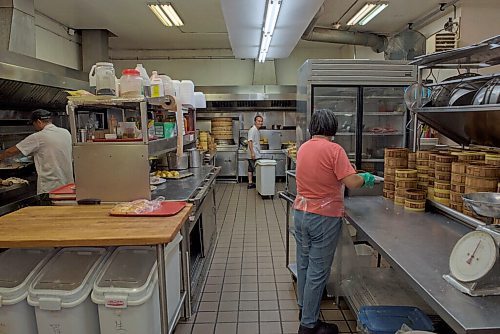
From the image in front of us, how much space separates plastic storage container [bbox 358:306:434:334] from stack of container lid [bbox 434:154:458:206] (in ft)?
2.66

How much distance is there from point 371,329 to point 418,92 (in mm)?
1788

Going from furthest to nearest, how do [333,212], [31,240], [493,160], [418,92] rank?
[418,92]
[333,212]
[493,160]
[31,240]

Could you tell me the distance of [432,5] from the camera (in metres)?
5.82

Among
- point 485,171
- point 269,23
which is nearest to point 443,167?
point 485,171

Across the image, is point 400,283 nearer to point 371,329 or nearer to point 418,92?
point 371,329

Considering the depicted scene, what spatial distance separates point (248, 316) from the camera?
9.60 ft

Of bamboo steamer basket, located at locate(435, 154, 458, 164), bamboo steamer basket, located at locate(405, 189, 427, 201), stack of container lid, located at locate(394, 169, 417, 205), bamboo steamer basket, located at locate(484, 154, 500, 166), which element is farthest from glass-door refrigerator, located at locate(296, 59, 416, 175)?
bamboo steamer basket, located at locate(484, 154, 500, 166)

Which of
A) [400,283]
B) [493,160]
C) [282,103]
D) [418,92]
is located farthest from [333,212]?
[282,103]

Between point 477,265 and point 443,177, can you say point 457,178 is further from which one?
point 477,265

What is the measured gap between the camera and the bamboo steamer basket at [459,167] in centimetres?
228

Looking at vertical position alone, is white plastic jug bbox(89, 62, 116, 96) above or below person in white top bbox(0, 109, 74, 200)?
above

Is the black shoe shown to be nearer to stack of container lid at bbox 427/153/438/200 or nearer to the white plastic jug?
stack of container lid at bbox 427/153/438/200

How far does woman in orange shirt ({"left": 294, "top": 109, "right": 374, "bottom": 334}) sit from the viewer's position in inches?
93.2

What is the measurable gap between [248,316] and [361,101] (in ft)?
8.93
